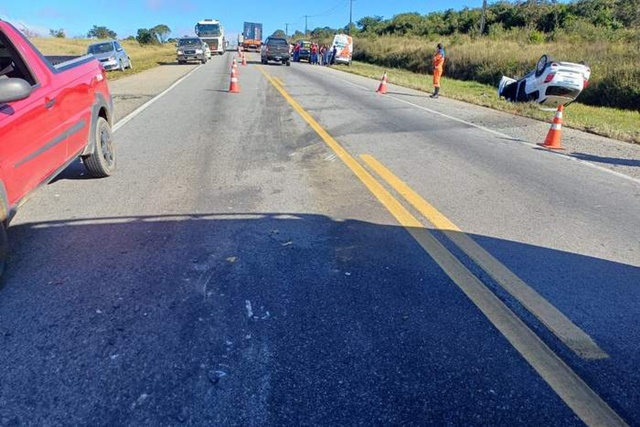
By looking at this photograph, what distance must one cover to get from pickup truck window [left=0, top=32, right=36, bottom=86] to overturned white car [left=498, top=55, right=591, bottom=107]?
1316 cm

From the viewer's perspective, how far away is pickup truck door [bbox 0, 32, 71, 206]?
3.37m

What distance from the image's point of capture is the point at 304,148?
7.96 metres

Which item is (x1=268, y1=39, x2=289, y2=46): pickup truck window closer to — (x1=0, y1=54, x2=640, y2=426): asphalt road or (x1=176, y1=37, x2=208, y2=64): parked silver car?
(x1=176, y1=37, x2=208, y2=64): parked silver car

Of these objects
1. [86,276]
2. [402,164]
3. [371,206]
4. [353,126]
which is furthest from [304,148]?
[86,276]

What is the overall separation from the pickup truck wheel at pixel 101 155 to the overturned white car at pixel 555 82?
12138 mm

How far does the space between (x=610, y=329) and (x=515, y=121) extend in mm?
10065

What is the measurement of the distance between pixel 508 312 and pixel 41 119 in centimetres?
389

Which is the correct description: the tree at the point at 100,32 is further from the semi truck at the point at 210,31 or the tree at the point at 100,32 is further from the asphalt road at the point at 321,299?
the asphalt road at the point at 321,299

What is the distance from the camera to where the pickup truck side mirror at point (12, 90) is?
126 inches

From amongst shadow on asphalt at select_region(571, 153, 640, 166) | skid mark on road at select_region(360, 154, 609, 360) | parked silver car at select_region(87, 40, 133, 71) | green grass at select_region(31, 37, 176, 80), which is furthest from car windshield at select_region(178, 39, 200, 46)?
skid mark on road at select_region(360, 154, 609, 360)

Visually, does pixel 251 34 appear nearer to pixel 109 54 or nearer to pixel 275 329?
pixel 109 54

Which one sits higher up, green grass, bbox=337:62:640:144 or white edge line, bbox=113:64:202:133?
green grass, bbox=337:62:640:144

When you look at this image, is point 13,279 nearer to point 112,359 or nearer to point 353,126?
point 112,359

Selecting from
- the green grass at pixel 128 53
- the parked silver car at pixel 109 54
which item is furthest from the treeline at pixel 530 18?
the parked silver car at pixel 109 54
